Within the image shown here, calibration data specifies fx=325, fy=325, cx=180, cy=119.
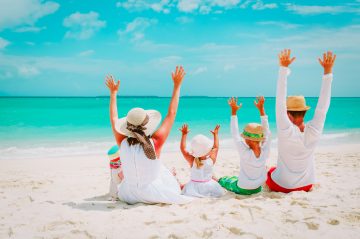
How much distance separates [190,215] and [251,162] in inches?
49.0

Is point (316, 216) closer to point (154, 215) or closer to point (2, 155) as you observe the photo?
point (154, 215)

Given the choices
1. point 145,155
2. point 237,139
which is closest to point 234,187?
point 237,139

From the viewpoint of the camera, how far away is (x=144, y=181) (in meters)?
4.19

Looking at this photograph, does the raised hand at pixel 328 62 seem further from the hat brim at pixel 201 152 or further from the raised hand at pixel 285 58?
the hat brim at pixel 201 152

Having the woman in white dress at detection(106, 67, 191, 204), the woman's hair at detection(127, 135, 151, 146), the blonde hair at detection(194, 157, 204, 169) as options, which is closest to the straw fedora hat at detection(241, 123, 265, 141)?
the blonde hair at detection(194, 157, 204, 169)

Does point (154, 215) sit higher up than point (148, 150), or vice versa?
point (148, 150)

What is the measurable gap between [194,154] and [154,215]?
118 centimetres

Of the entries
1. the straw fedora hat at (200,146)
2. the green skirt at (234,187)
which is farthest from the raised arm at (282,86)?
the green skirt at (234,187)

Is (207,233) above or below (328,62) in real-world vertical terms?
below

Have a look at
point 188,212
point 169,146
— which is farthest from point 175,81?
point 169,146

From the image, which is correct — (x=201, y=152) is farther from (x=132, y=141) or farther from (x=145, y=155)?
(x=132, y=141)

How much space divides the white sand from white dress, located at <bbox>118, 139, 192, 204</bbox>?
13 centimetres

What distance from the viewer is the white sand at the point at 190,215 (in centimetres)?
327

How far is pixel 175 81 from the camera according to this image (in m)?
4.34
